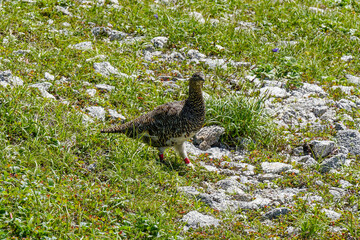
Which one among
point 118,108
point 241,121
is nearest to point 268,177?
point 241,121

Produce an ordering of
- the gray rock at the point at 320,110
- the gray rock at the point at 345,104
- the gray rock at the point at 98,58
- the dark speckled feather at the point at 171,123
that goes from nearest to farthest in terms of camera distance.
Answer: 1. the dark speckled feather at the point at 171,123
2. the gray rock at the point at 320,110
3. the gray rock at the point at 345,104
4. the gray rock at the point at 98,58

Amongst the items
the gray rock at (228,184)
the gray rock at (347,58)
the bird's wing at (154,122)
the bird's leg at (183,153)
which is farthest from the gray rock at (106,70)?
the gray rock at (347,58)

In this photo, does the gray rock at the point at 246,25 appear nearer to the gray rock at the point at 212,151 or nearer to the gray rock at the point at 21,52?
the gray rock at the point at 212,151

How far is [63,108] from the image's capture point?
767 centimetres

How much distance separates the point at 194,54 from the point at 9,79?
4.60 m

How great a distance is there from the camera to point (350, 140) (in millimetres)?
8180

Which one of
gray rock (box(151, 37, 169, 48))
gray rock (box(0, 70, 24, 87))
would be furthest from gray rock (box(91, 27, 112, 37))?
gray rock (box(0, 70, 24, 87))

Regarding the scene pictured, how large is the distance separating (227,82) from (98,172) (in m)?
4.51

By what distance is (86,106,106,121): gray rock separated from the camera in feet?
26.6

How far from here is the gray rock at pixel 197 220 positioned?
5826 mm

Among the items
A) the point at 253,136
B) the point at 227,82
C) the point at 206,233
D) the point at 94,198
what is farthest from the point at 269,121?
the point at 94,198

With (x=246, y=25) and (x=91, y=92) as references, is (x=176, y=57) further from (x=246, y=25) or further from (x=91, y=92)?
(x=91, y=92)

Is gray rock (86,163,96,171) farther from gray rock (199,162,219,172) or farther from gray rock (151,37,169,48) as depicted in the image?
gray rock (151,37,169,48)

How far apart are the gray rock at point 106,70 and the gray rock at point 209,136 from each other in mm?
2192
